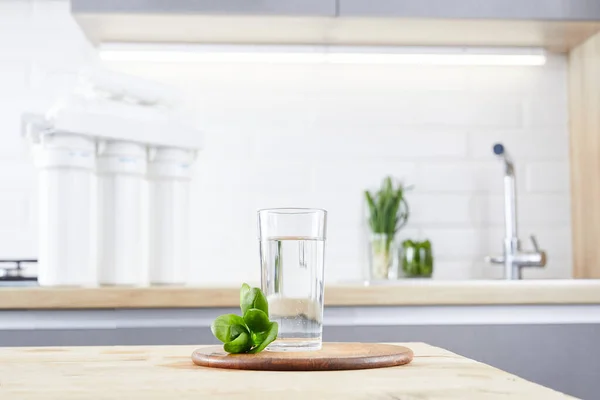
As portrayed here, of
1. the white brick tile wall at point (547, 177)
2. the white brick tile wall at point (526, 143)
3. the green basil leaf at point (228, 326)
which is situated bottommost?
the green basil leaf at point (228, 326)

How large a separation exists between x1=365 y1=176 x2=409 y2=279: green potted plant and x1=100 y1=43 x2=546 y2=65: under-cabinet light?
14.9 inches

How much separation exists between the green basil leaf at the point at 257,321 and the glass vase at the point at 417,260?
5.26 feet

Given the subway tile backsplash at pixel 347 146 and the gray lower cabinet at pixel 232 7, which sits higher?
the gray lower cabinet at pixel 232 7

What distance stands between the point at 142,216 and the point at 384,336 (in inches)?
25.5

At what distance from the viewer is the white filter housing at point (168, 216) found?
6.64ft

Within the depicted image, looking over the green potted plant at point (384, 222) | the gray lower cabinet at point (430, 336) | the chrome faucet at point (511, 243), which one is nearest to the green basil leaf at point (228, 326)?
the gray lower cabinet at point (430, 336)

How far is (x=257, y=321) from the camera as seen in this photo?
0.87 metres

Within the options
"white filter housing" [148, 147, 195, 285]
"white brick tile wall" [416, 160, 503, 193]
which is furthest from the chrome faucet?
"white filter housing" [148, 147, 195, 285]

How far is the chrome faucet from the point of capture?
96.7 inches

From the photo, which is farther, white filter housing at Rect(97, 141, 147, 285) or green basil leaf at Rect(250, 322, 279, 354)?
white filter housing at Rect(97, 141, 147, 285)

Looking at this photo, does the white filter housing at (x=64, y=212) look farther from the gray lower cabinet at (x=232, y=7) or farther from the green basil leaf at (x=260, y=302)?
the green basil leaf at (x=260, y=302)

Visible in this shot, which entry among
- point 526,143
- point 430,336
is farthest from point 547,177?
point 430,336

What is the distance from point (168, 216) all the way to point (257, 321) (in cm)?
121

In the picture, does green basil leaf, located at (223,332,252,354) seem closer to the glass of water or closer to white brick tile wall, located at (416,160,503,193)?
the glass of water
